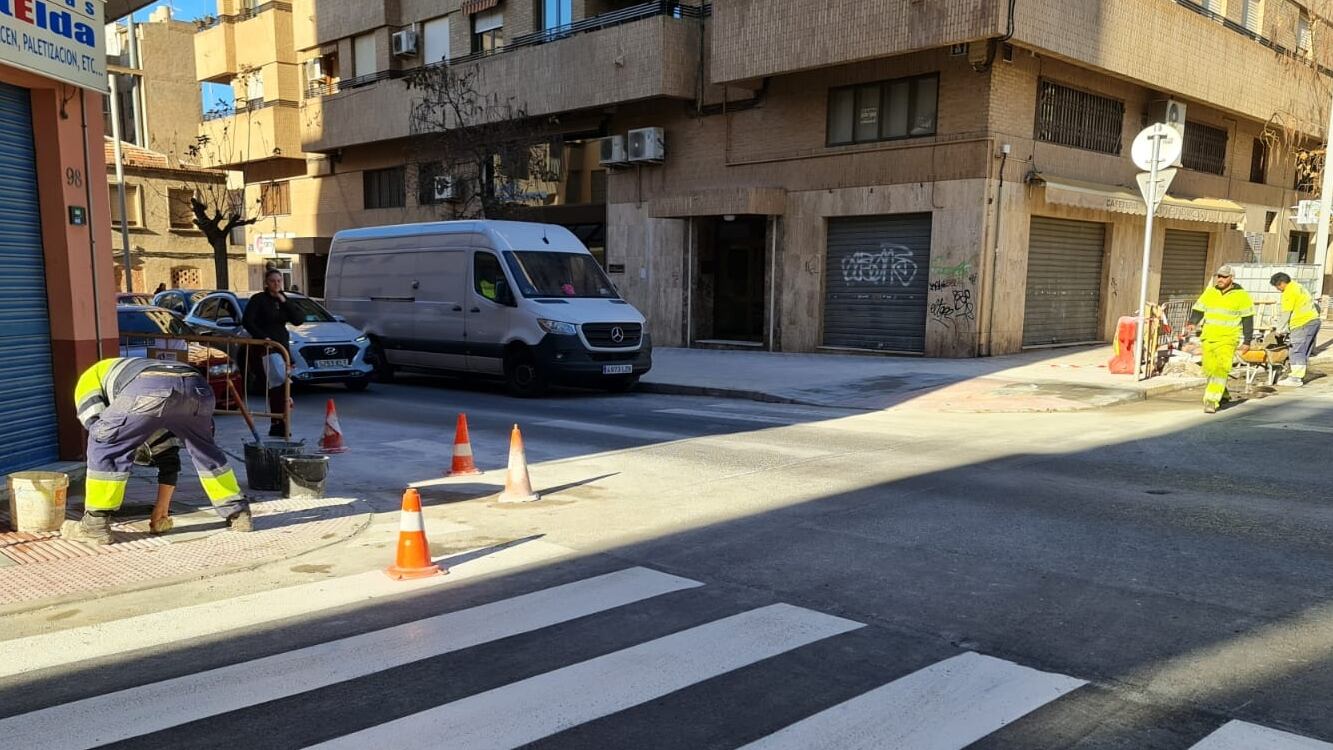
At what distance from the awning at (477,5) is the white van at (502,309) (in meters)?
12.3

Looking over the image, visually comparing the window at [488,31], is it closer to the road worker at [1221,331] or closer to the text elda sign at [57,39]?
the text elda sign at [57,39]

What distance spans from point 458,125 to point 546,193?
9.72ft

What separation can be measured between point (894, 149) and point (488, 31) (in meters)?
13.8

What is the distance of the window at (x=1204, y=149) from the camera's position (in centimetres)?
2389

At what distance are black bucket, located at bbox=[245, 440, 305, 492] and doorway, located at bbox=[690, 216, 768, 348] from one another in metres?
15.7

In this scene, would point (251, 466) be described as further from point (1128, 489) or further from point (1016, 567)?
point (1128, 489)

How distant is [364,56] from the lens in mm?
31469

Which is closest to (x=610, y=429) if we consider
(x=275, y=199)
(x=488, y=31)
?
(x=488, y=31)

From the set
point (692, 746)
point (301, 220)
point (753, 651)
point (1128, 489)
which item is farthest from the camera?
point (301, 220)

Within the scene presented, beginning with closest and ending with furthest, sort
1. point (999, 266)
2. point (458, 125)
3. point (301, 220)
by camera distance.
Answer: point (999, 266) < point (458, 125) < point (301, 220)

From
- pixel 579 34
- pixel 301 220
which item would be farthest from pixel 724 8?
pixel 301 220

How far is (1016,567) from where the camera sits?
541 cm

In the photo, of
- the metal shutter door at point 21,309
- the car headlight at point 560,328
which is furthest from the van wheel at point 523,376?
the metal shutter door at point 21,309

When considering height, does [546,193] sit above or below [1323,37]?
below
